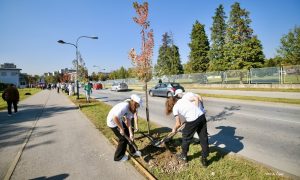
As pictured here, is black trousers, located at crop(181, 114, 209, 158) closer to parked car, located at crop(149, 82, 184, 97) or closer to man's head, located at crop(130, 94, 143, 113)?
man's head, located at crop(130, 94, 143, 113)

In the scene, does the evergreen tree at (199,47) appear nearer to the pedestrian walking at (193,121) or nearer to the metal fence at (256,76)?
the metal fence at (256,76)

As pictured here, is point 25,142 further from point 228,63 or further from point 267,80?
point 228,63

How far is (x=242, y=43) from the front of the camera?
33.4m

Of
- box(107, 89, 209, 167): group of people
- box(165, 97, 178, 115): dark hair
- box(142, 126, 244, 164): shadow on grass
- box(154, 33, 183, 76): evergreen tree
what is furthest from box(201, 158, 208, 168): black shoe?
box(154, 33, 183, 76): evergreen tree

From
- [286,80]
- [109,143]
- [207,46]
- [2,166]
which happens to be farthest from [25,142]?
[207,46]

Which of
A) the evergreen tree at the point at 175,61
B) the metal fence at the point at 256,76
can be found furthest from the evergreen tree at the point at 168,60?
the metal fence at the point at 256,76

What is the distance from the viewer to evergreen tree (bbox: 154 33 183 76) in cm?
6019

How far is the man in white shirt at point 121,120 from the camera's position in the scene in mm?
5199

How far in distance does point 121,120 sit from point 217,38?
4186 cm

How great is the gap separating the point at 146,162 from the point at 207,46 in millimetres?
45499

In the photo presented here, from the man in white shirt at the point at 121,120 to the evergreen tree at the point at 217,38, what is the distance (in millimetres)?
37649

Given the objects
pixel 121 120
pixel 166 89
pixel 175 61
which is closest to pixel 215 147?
pixel 121 120

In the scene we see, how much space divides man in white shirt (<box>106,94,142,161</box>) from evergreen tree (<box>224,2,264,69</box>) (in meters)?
31.1

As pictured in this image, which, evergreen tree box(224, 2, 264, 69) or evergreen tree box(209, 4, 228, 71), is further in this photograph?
evergreen tree box(209, 4, 228, 71)
